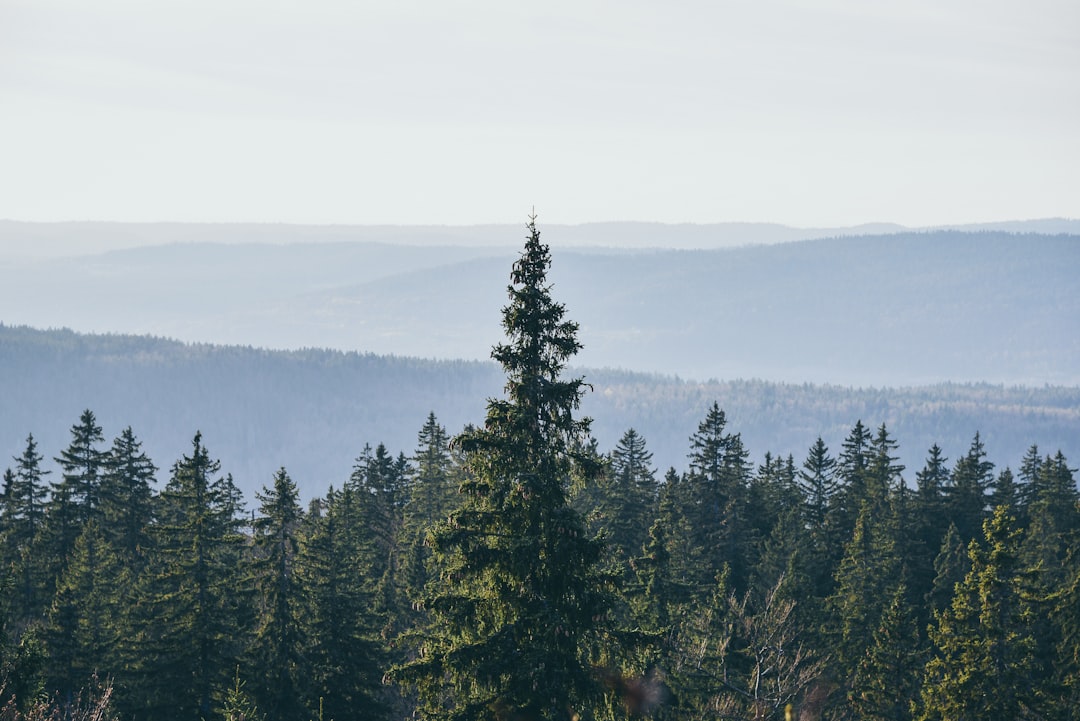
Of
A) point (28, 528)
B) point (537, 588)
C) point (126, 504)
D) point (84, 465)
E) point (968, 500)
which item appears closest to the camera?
point (537, 588)

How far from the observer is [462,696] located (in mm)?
23109

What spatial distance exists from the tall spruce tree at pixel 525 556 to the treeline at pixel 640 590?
3.05 ft

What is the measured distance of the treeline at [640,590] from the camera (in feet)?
117

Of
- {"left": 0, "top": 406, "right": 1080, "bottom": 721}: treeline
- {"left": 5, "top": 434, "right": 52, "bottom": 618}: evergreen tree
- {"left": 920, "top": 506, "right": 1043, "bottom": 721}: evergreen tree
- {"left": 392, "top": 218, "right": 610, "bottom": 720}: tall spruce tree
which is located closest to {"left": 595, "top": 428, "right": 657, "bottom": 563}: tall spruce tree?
{"left": 0, "top": 406, "right": 1080, "bottom": 721}: treeline

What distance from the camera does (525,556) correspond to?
74.9ft

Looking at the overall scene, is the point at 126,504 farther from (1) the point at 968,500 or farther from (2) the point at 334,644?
(1) the point at 968,500

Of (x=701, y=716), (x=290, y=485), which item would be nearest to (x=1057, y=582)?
(x=701, y=716)

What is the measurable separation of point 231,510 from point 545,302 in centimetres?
2597

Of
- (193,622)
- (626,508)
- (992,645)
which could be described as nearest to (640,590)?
(992,645)

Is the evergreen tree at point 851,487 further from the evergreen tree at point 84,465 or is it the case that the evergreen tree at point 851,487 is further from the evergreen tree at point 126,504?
the evergreen tree at point 84,465

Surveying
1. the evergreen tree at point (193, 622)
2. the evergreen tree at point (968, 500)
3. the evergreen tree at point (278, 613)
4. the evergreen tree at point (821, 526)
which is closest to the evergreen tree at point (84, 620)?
the evergreen tree at point (193, 622)

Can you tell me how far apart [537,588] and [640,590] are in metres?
15.7

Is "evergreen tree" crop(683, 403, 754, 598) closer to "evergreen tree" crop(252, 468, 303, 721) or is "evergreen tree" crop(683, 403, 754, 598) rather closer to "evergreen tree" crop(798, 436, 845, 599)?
"evergreen tree" crop(798, 436, 845, 599)

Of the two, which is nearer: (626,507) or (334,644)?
(334,644)
